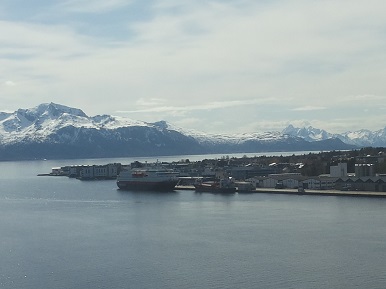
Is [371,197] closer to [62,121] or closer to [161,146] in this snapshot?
[161,146]

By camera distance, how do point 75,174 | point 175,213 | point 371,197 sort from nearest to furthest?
point 175,213 → point 371,197 → point 75,174

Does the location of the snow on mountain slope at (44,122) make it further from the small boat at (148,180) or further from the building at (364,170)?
the building at (364,170)

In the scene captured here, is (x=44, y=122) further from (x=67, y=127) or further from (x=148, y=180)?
(x=148, y=180)

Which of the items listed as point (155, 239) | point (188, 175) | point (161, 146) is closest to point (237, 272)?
point (155, 239)

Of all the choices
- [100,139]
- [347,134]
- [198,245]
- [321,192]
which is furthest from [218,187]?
[347,134]

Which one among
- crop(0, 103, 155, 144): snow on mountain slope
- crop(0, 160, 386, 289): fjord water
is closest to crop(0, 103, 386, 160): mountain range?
crop(0, 103, 155, 144): snow on mountain slope

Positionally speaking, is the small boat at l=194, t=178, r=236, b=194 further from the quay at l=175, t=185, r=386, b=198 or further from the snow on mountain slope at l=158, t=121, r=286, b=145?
the snow on mountain slope at l=158, t=121, r=286, b=145
